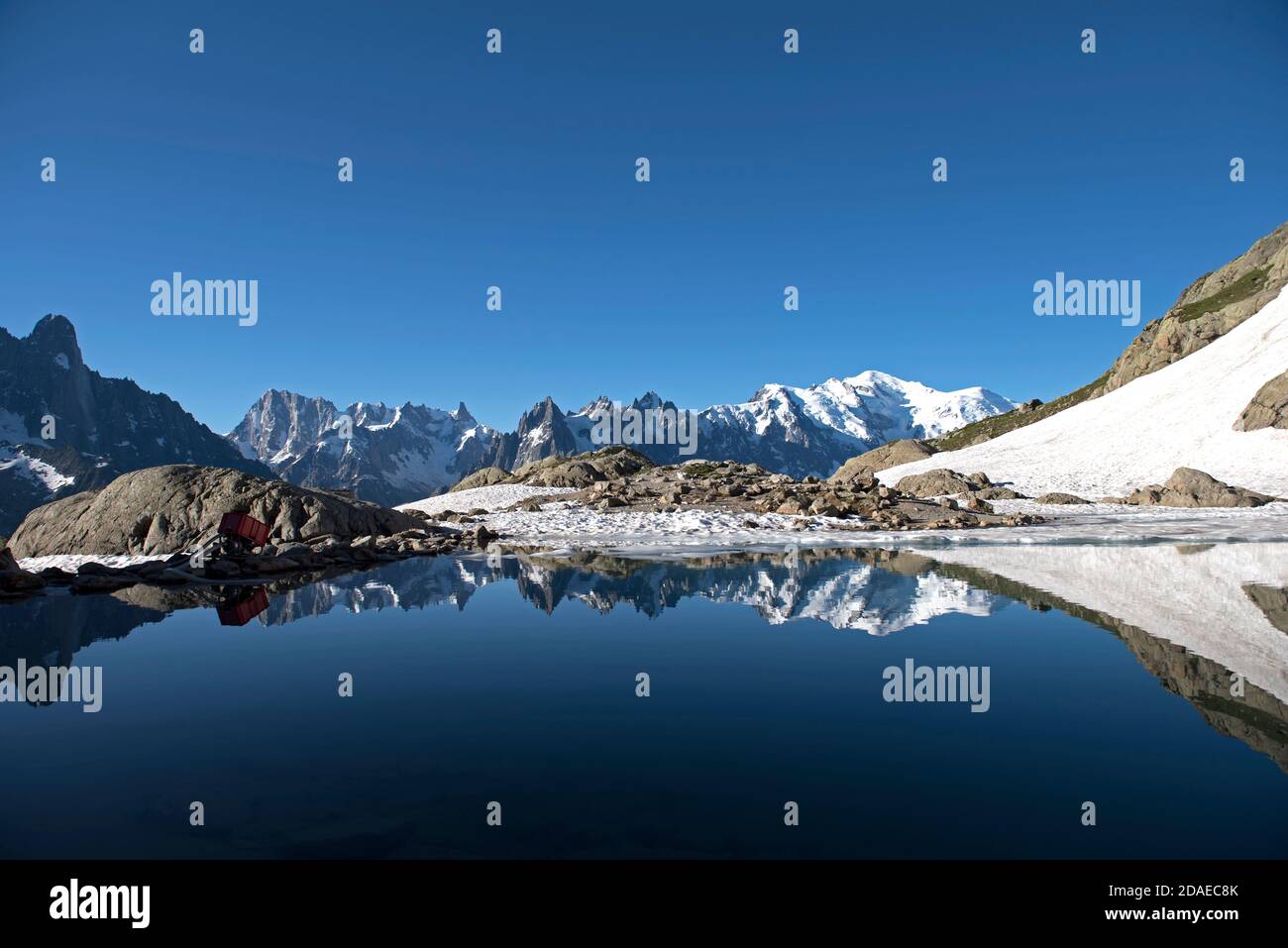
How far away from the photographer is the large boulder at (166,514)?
91.5 feet

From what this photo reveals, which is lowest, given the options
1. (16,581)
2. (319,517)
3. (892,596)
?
(892,596)

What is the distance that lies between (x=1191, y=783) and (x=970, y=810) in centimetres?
233

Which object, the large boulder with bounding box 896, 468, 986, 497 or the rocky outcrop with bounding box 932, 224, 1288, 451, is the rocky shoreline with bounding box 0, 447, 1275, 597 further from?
the rocky outcrop with bounding box 932, 224, 1288, 451

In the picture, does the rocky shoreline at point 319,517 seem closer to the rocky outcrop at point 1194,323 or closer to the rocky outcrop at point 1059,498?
the rocky outcrop at point 1059,498

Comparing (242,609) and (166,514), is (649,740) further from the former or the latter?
(166,514)

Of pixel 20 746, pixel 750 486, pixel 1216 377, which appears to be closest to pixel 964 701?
pixel 20 746

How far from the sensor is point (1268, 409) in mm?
65688

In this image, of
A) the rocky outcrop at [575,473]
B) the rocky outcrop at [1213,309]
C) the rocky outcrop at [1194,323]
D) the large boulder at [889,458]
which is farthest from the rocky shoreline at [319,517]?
the rocky outcrop at [1213,309]

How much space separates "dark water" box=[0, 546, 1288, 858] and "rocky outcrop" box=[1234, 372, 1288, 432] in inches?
2636

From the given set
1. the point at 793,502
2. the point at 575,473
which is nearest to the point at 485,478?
the point at 575,473

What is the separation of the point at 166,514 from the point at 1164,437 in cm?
8504

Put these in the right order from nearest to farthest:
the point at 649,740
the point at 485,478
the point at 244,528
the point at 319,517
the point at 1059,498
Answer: the point at 649,740, the point at 244,528, the point at 319,517, the point at 1059,498, the point at 485,478

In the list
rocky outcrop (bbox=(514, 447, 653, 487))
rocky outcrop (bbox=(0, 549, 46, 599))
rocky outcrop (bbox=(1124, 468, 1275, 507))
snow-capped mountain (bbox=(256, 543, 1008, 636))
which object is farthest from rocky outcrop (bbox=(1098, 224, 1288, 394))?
rocky outcrop (bbox=(0, 549, 46, 599))

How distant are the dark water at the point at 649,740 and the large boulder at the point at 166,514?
45.5 ft
